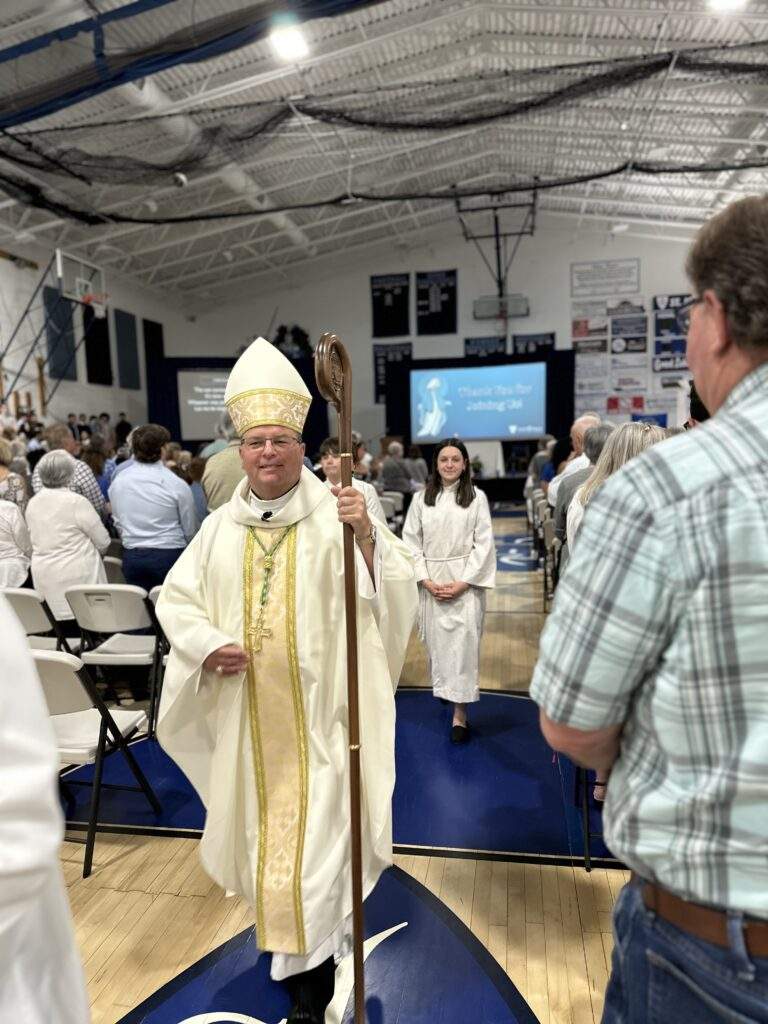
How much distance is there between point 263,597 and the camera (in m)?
2.09

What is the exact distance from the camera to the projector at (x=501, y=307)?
1692 centimetres

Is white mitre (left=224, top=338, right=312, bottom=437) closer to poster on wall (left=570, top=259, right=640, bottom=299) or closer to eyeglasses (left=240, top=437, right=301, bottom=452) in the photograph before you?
eyeglasses (left=240, top=437, right=301, bottom=452)

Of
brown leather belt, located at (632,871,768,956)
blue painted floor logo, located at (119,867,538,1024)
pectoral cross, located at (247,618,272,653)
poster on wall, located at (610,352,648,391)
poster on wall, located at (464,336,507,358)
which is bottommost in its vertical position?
blue painted floor logo, located at (119,867,538,1024)

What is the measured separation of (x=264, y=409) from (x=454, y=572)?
80.1 inches

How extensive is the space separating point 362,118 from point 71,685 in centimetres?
691

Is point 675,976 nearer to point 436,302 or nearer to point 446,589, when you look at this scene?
point 446,589

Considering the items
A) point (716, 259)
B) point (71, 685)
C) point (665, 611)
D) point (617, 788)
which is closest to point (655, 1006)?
point (617, 788)

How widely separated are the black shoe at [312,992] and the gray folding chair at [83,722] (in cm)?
119

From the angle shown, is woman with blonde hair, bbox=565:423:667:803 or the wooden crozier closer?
the wooden crozier

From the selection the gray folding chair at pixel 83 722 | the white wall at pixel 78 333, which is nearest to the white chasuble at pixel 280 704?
the gray folding chair at pixel 83 722

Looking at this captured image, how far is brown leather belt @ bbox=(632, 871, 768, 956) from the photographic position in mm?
825

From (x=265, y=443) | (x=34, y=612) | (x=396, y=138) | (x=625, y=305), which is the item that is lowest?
(x=34, y=612)

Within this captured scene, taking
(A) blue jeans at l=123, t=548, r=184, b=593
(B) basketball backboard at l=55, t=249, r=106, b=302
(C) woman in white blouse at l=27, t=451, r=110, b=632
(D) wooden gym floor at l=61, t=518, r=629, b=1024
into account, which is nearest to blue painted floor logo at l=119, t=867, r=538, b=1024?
(D) wooden gym floor at l=61, t=518, r=629, b=1024

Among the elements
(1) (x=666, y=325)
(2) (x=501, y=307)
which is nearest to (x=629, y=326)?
(1) (x=666, y=325)
